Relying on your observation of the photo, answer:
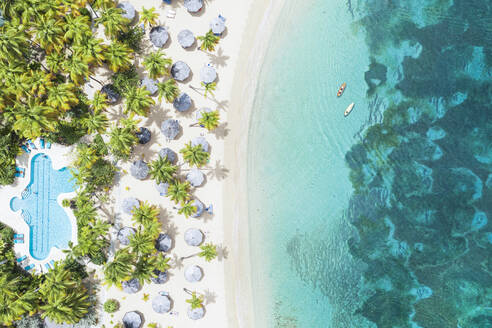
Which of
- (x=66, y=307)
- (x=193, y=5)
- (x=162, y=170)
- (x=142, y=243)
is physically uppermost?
(x=193, y=5)

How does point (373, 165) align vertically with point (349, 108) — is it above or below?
below

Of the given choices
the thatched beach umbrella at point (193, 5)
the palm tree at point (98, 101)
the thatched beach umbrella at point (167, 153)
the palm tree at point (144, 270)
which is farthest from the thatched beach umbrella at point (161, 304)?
the thatched beach umbrella at point (193, 5)

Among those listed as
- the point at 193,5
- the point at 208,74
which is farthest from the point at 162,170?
the point at 193,5

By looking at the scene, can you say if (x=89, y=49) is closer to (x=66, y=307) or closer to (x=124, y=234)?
(x=124, y=234)

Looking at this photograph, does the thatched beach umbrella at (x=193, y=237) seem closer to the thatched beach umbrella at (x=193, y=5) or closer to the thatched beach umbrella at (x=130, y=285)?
the thatched beach umbrella at (x=130, y=285)

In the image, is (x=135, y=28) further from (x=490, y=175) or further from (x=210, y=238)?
(x=490, y=175)

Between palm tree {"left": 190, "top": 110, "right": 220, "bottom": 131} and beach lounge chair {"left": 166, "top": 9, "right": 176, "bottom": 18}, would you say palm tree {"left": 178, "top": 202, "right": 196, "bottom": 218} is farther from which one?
beach lounge chair {"left": 166, "top": 9, "right": 176, "bottom": 18}

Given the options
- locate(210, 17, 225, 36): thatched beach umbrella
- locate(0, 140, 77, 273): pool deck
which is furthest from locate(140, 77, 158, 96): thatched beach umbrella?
locate(0, 140, 77, 273): pool deck
